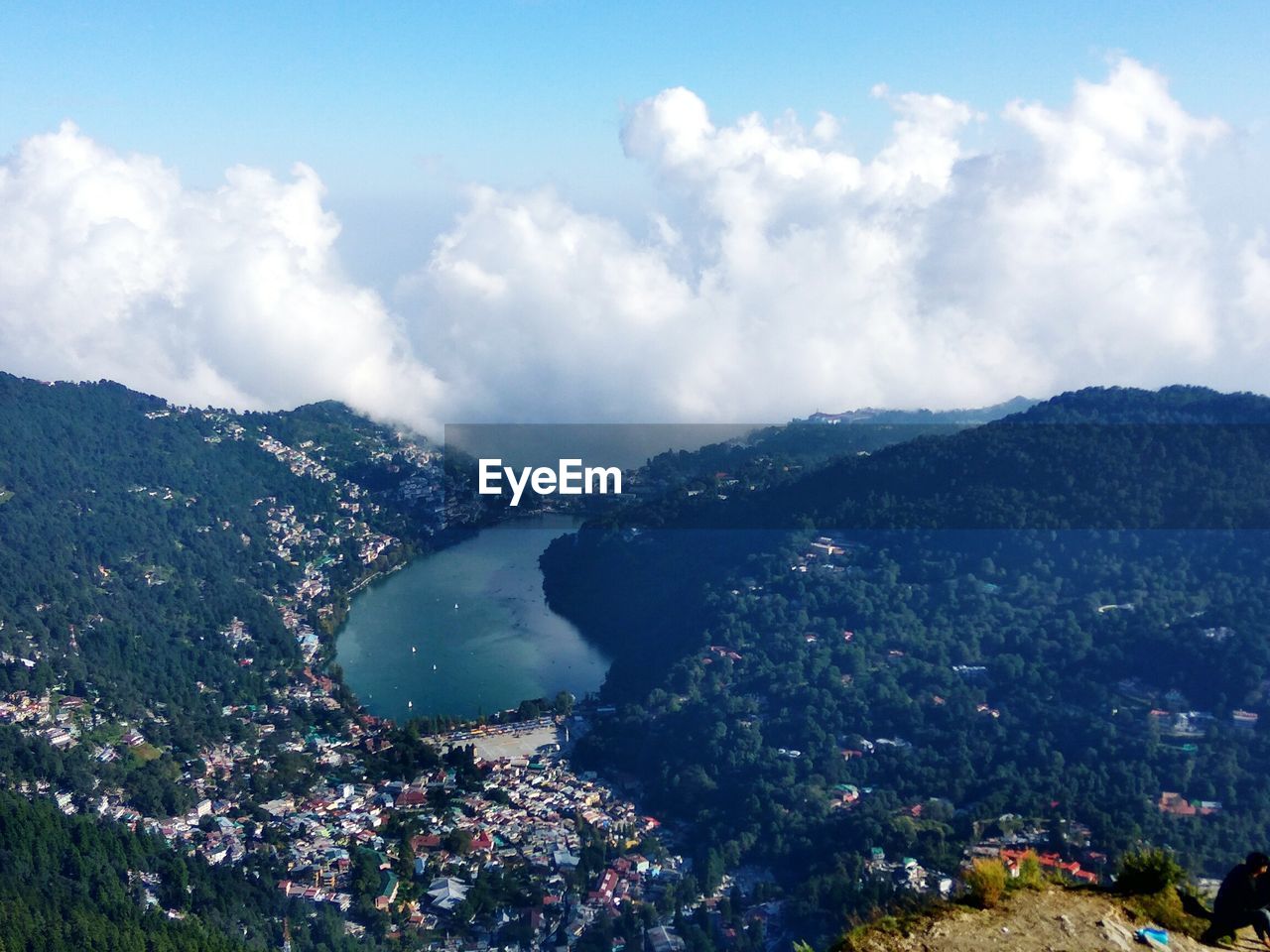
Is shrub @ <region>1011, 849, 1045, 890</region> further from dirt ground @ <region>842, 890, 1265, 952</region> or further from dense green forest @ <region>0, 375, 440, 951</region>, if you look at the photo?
dense green forest @ <region>0, 375, 440, 951</region>

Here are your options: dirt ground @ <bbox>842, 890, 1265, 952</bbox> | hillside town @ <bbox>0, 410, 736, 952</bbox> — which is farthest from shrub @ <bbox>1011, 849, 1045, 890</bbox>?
hillside town @ <bbox>0, 410, 736, 952</bbox>

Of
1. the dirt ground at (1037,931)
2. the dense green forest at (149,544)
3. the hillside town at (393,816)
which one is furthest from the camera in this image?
the dense green forest at (149,544)

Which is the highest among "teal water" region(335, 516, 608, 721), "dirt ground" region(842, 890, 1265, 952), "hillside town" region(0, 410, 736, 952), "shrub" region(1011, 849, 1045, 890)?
"shrub" region(1011, 849, 1045, 890)

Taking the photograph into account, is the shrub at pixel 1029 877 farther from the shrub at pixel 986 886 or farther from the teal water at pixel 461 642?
the teal water at pixel 461 642

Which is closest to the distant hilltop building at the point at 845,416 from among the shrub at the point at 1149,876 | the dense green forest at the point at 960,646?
the dense green forest at the point at 960,646

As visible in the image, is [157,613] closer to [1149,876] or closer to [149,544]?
[149,544]
